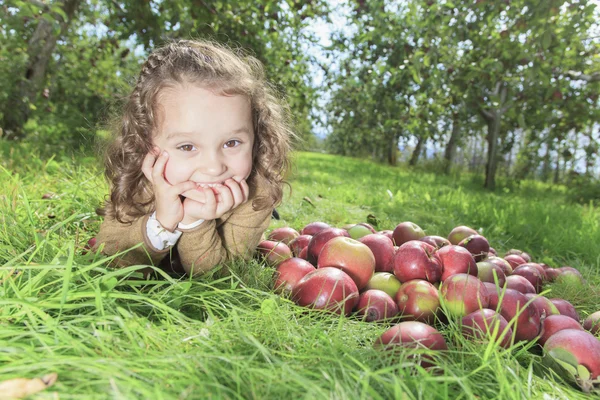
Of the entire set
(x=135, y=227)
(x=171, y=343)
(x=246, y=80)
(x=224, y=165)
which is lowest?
(x=171, y=343)

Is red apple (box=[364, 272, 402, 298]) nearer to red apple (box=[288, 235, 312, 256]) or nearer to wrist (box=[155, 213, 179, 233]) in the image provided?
red apple (box=[288, 235, 312, 256])

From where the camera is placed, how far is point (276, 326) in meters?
1.17

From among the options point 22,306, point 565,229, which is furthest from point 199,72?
point 565,229

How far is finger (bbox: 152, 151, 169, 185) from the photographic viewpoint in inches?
66.1

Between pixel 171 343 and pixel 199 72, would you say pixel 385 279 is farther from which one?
pixel 199 72

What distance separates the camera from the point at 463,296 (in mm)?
1418

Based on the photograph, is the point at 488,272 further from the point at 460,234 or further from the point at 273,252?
the point at 273,252

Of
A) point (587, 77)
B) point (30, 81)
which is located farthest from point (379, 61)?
point (30, 81)

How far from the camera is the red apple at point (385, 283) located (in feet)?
5.68

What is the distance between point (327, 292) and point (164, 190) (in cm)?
74

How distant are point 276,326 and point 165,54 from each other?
4.31ft

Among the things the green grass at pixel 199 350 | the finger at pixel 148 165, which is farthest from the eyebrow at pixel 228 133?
the green grass at pixel 199 350

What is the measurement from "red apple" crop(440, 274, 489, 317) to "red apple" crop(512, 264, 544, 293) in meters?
0.61

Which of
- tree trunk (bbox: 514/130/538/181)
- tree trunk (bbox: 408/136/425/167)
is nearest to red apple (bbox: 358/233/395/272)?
tree trunk (bbox: 514/130/538/181)
